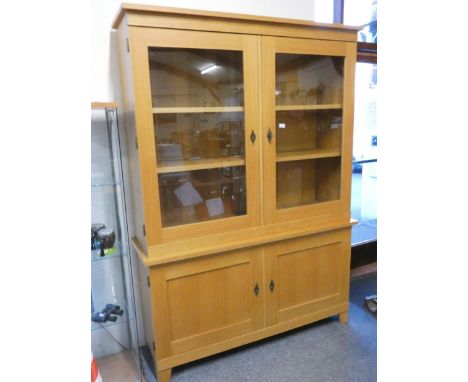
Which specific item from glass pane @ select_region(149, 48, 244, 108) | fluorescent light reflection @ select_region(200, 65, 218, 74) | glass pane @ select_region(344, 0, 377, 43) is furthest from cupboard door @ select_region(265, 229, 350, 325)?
glass pane @ select_region(344, 0, 377, 43)

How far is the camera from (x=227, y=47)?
1559 mm

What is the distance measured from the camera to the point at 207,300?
1735 millimetres

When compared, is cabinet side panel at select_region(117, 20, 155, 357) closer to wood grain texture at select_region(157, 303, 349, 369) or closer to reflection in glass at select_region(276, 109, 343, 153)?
wood grain texture at select_region(157, 303, 349, 369)

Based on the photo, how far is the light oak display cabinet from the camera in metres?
1.52

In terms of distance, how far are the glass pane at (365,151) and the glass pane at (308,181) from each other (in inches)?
26.4

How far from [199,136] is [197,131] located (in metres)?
0.03

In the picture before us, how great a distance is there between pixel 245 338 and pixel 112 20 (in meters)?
1.84

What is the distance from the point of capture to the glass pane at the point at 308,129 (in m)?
1.86

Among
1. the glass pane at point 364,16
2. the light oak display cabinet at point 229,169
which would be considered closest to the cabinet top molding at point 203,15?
the light oak display cabinet at point 229,169

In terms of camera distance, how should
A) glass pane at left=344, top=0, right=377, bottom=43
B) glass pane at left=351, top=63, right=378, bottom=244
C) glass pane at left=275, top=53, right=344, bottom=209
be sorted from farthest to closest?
glass pane at left=351, top=63, right=378, bottom=244 < glass pane at left=344, top=0, right=377, bottom=43 < glass pane at left=275, top=53, right=344, bottom=209

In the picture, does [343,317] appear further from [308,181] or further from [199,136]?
[199,136]

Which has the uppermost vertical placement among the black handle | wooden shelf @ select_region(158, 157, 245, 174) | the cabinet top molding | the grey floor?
the cabinet top molding

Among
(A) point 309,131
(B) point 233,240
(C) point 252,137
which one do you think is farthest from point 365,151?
(B) point 233,240

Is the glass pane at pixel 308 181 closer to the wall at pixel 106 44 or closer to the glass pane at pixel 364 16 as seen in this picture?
the wall at pixel 106 44
